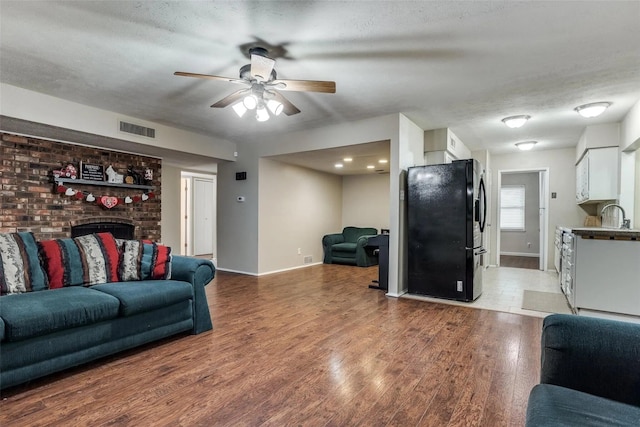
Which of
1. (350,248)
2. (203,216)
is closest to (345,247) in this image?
(350,248)

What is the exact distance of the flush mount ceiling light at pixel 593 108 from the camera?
388 centimetres

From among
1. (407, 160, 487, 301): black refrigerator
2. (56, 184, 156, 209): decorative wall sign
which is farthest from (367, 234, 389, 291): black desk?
(56, 184, 156, 209): decorative wall sign

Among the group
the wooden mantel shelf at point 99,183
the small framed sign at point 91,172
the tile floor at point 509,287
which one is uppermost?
the small framed sign at point 91,172

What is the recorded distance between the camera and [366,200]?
817 centimetres

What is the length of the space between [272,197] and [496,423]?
5.01 m

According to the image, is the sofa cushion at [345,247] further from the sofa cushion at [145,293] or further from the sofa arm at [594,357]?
the sofa arm at [594,357]

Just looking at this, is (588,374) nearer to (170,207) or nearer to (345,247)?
(345,247)

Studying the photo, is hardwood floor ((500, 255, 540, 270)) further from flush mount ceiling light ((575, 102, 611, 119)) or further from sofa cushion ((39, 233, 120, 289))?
sofa cushion ((39, 233, 120, 289))

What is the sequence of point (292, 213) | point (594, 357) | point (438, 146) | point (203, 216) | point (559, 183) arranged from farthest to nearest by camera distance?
point (203, 216) < point (292, 213) < point (559, 183) < point (438, 146) < point (594, 357)

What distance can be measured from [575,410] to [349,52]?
2.64 metres

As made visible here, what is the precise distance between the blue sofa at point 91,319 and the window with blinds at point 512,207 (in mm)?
8890

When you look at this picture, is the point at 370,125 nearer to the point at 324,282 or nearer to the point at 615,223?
the point at 324,282

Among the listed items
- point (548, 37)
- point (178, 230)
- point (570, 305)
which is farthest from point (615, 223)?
point (178, 230)

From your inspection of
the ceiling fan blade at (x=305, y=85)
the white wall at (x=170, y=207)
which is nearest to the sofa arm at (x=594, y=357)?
the ceiling fan blade at (x=305, y=85)
